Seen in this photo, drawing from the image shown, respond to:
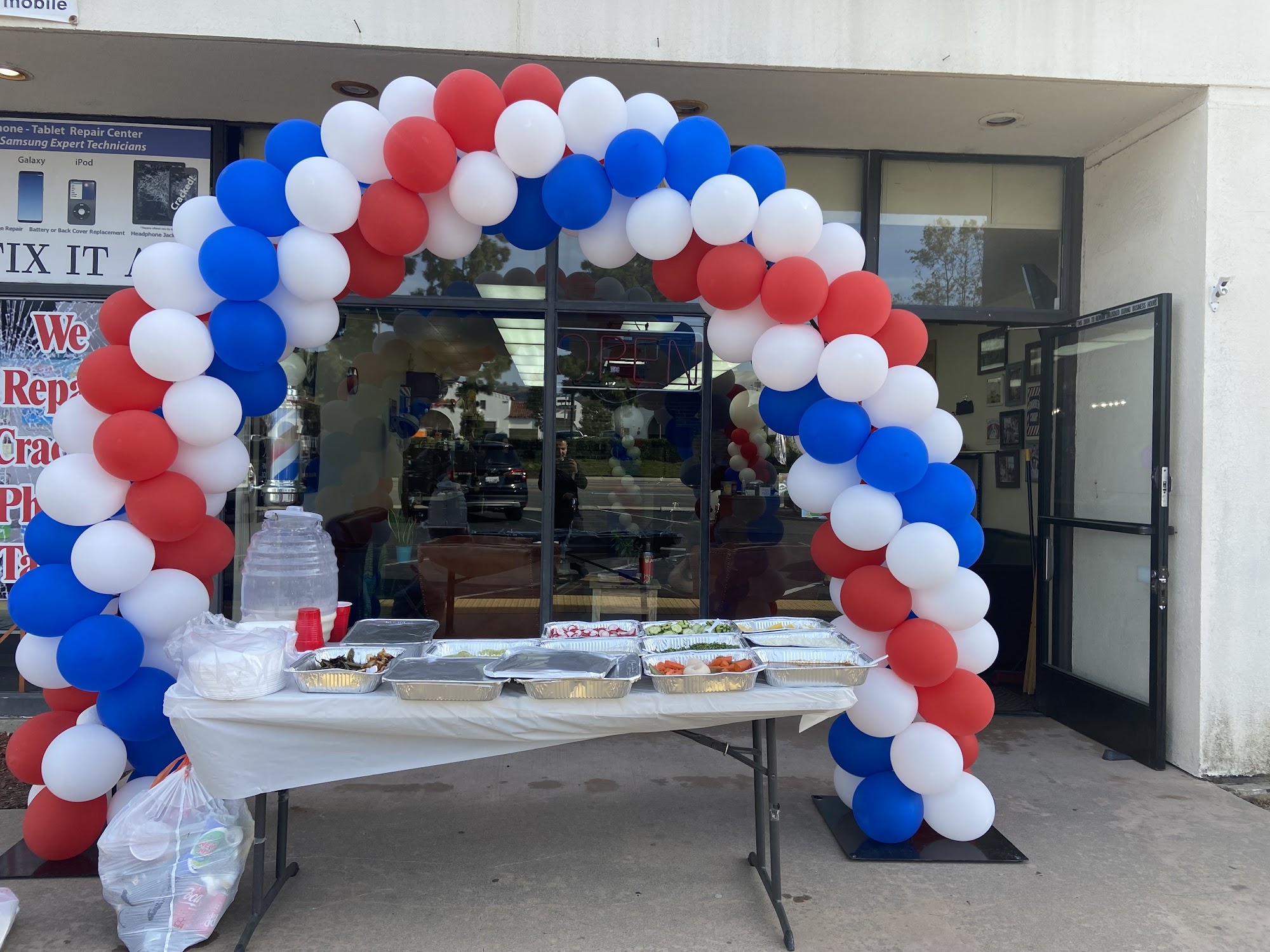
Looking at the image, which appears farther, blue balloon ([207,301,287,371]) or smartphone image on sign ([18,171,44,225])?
smartphone image on sign ([18,171,44,225])

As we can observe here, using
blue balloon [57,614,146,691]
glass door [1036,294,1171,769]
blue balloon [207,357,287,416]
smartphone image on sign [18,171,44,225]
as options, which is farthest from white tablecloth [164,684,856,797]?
smartphone image on sign [18,171,44,225]

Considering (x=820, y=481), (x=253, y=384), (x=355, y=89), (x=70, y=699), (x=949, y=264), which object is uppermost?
(x=355, y=89)

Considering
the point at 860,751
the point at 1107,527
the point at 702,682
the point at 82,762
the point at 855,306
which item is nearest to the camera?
the point at 702,682

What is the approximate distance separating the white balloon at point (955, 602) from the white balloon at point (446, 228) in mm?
2338

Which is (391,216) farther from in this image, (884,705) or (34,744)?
(884,705)

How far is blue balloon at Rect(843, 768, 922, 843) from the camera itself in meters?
3.71

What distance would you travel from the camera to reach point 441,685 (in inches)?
118

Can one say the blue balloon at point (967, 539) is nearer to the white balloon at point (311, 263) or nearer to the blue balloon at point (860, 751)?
the blue balloon at point (860, 751)

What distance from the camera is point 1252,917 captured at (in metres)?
3.30

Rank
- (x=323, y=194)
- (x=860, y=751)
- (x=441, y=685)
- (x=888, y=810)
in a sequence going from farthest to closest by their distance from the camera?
(x=860, y=751), (x=888, y=810), (x=323, y=194), (x=441, y=685)

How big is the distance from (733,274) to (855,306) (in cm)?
50

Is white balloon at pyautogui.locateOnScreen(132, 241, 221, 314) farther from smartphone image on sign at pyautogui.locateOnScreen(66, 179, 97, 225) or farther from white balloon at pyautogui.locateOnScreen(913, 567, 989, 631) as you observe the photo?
white balloon at pyautogui.locateOnScreen(913, 567, 989, 631)

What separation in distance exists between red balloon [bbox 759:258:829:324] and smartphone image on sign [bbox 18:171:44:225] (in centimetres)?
458

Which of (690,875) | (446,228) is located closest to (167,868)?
(690,875)
